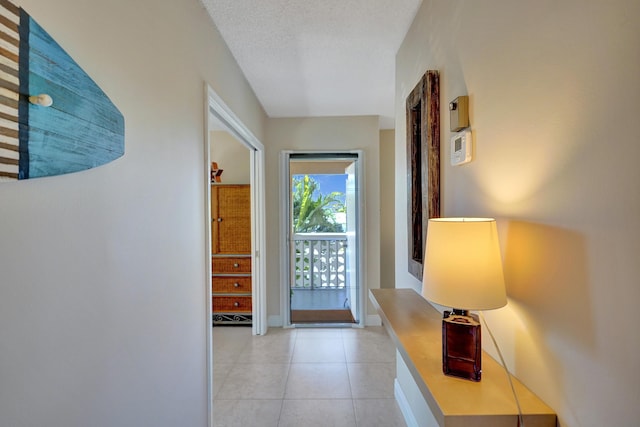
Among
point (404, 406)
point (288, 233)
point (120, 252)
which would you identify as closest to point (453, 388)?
point (120, 252)

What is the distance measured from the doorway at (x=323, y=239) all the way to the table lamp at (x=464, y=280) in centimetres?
266

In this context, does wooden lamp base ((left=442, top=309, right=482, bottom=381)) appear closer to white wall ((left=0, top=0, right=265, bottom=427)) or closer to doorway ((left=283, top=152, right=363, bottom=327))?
white wall ((left=0, top=0, right=265, bottom=427))

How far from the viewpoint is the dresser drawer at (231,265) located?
3.62 m

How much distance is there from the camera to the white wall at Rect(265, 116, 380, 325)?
3.57 metres

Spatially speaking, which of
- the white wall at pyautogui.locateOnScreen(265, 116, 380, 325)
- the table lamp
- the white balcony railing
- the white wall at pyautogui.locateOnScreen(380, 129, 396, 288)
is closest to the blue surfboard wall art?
the table lamp

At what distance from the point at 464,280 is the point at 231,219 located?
3.15 metres

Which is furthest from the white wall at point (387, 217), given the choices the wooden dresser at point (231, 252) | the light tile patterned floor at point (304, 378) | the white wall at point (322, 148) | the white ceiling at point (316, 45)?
the wooden dresser at point (231, 252)

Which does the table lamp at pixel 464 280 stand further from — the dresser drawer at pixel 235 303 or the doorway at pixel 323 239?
the dresser drawer at pixel 235 303

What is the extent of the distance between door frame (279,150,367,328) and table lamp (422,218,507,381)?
2.64 m

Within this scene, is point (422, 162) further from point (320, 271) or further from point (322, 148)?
point (320, 271)

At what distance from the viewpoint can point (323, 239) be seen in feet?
13.7

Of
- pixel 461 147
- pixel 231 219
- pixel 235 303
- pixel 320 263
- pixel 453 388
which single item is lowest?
pixel 235 303

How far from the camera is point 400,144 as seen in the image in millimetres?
2115

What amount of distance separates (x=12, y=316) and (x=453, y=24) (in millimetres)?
1645
